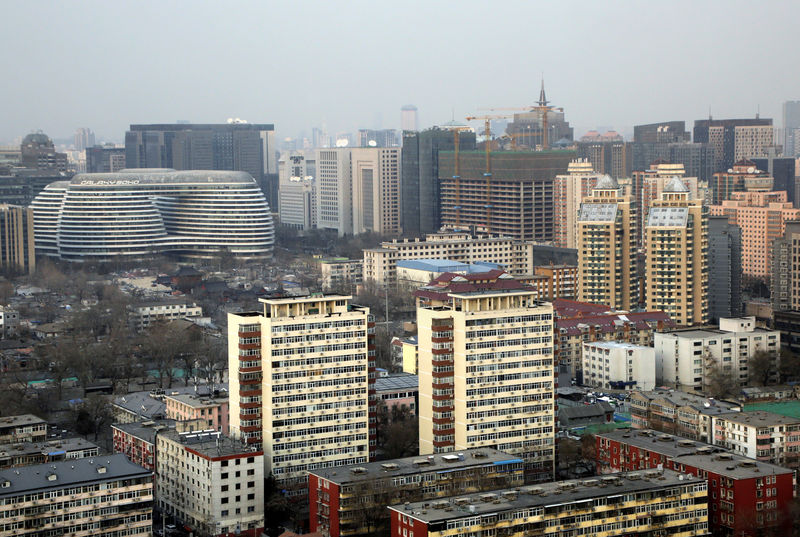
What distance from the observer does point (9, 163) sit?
7975cm

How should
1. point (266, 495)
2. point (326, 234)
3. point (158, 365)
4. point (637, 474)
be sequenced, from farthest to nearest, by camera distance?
point (326, 234), point (158, 365), point (266, 495), point (637, 474)

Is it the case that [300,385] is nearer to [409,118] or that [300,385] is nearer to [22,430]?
[22,430]

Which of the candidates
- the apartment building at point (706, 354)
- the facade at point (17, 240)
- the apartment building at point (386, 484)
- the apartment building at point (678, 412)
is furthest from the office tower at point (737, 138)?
the apartment building at point (386, 484)

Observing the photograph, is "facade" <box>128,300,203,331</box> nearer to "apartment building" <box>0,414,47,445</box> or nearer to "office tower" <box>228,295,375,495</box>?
"apartment building" <box>0,414,47,445</box>

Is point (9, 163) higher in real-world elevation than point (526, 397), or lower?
higher

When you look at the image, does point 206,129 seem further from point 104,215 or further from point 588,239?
point 588,239

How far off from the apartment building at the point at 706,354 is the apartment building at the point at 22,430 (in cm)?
1537

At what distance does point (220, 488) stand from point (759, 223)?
3638cm

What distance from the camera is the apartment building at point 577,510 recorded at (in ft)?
63.1

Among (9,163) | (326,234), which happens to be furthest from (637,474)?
(9,163)

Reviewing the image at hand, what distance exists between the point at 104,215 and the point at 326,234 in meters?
18.2

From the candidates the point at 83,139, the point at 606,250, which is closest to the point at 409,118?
the point at 83,139

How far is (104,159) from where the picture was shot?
326 ft

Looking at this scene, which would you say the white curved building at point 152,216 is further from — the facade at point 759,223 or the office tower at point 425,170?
the facade at point 759,223
